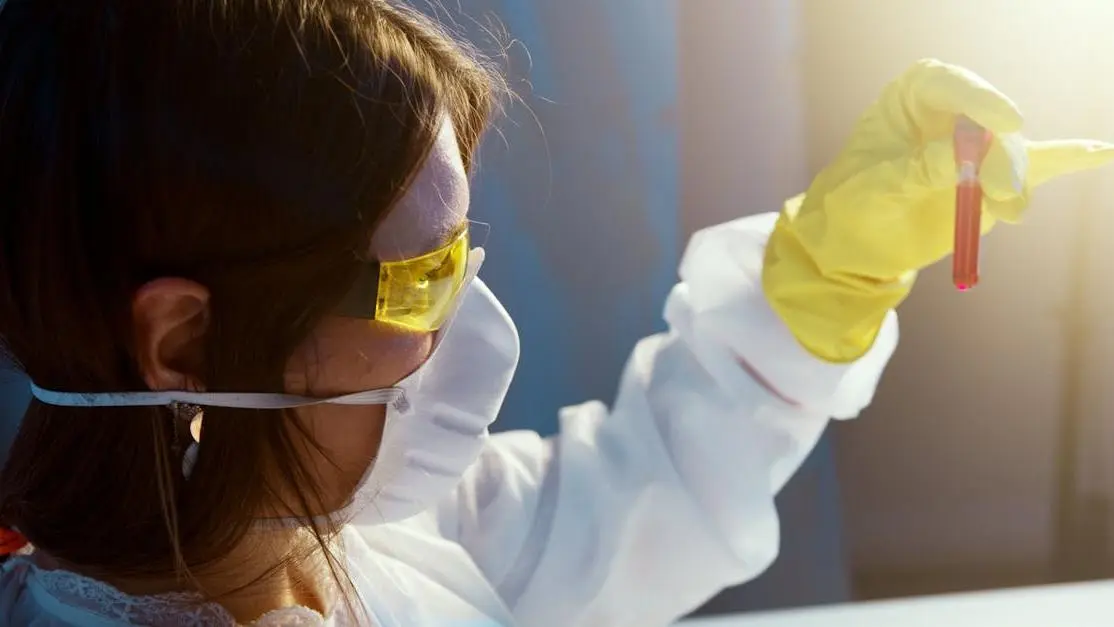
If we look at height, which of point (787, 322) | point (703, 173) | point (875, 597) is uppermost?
point (703, 173)

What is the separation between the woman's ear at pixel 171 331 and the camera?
1.74 ft

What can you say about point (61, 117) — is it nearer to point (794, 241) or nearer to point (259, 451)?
point (259, 451)

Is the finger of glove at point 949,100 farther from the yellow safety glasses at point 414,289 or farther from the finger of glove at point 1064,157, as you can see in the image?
the yellow safety glasses at point 414,289

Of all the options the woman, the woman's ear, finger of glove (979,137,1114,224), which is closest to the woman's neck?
the woman

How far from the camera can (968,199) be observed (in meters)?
0.71

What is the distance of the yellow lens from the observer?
589 mm

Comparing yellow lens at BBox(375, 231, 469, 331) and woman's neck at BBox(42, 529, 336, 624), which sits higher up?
yellow lens at BBox(375, 231, 469, 331)

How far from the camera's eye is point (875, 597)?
1250mm

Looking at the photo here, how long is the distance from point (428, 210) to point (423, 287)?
0.17ft

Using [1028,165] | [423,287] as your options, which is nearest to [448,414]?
[423,287]

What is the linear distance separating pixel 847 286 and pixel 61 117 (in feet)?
2.11

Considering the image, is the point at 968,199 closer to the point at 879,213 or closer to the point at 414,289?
the point at 879,213

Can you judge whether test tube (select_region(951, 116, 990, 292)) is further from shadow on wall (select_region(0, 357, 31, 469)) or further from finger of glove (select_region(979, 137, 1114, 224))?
shadow on wall (select_region(0, 357, 31, 469))

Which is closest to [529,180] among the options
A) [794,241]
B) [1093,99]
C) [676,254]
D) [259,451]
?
[676,254]
